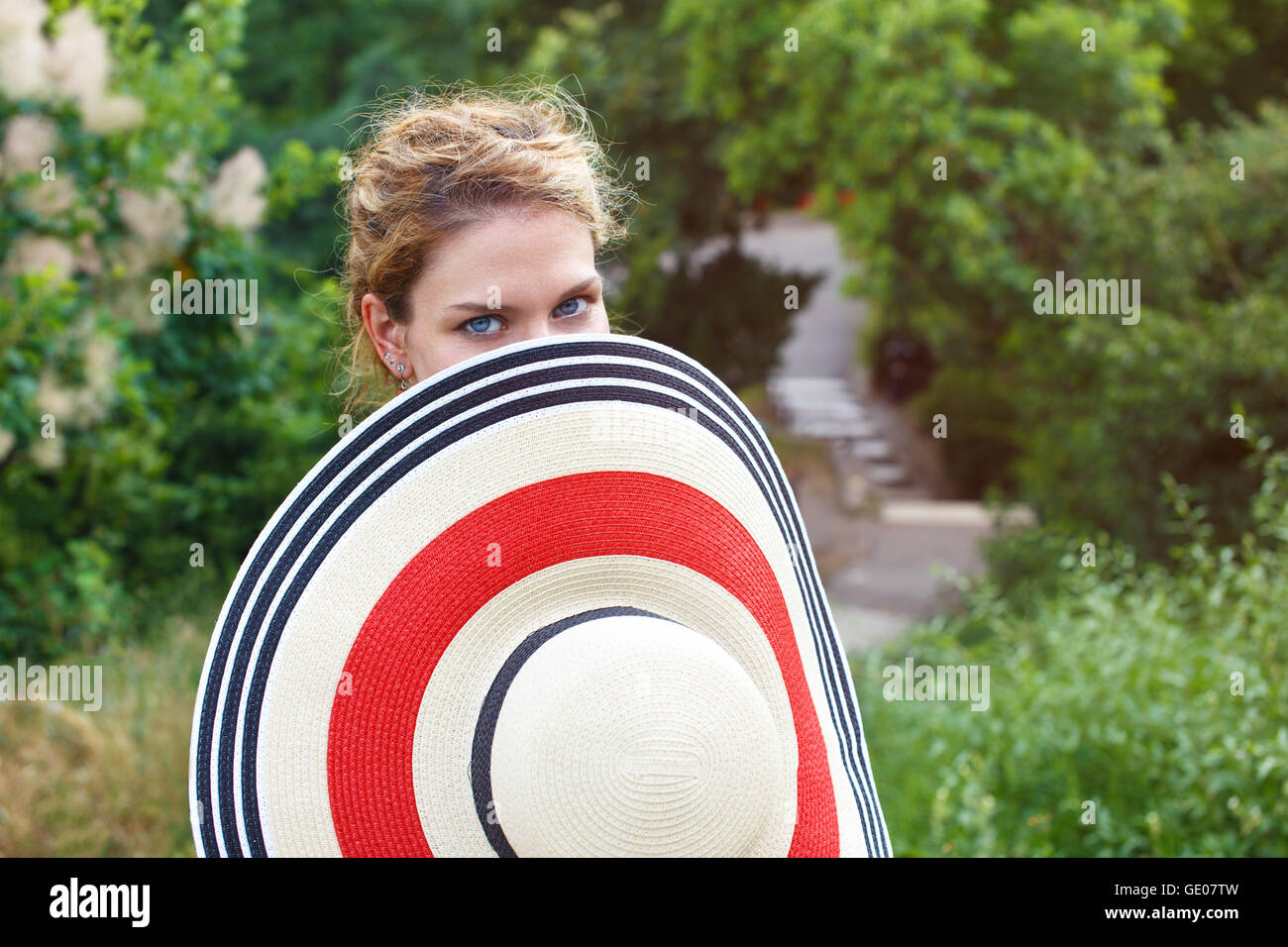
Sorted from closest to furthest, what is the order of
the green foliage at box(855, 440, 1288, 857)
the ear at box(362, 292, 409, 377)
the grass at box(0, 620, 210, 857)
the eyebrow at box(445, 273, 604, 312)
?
the eyebrow at box(445, 273, 604, 312), the ear at box(362, 292, 409, 377), the green foliage at box(855, 440, 1288, 857), the grass at box(0, 620, 210, 857)

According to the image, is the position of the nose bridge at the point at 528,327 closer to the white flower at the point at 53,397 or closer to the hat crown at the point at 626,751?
the hat crown at the point at 626,751

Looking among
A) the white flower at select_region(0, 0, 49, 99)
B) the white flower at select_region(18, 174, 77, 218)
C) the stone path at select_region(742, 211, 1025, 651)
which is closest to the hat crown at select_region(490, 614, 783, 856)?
the stone path at select_region(742, 211, 1025, 651)

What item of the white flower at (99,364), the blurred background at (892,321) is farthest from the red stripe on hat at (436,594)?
the white flower at (99,364)

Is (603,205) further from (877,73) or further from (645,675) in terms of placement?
(877,73)

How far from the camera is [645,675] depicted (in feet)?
3.27

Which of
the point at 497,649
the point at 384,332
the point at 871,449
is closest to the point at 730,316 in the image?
the point at 871,449

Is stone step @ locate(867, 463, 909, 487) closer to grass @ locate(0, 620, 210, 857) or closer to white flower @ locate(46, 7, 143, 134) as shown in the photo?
white flower @ locate(46, 7, 143, 134)

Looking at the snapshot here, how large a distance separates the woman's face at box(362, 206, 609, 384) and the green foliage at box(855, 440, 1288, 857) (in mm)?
1949

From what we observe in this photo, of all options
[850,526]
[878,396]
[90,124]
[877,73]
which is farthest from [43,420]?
[878,396]

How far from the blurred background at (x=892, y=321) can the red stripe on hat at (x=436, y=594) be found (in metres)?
1.39

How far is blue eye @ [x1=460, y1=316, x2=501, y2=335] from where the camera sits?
57.0 inches

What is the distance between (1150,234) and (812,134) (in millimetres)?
2237

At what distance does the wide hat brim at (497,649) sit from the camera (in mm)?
1002

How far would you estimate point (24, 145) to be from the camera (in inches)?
173
